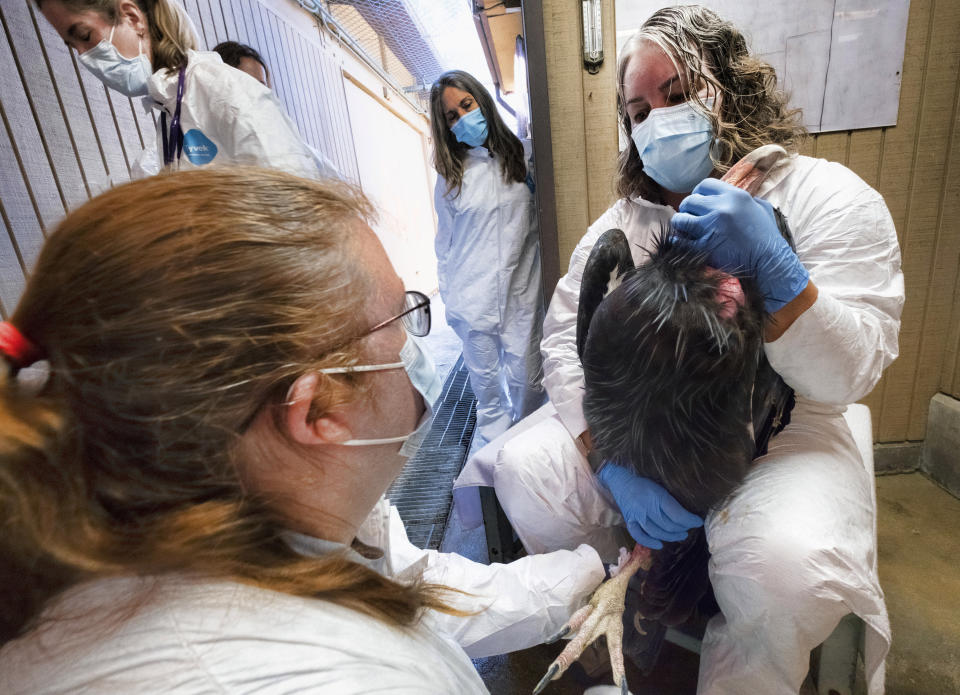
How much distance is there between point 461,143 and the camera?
2180 millimetres

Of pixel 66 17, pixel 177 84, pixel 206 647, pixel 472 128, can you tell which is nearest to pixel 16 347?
pixel 206 647

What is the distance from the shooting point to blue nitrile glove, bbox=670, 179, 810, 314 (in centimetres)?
68

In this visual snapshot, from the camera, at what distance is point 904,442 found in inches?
69.5

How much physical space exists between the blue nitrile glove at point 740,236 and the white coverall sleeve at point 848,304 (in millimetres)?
106

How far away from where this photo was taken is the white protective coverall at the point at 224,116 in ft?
4.09

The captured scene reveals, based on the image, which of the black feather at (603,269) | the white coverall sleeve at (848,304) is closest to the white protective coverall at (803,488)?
the white coverall sleeve at (848,304)

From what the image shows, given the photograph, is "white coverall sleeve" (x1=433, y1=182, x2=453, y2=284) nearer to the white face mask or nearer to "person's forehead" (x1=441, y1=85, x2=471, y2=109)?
"person's forehead" (x1=441, y1=85, x2=471, y2=109)

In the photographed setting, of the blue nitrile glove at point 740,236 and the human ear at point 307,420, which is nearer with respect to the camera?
the human ear at point 307,420

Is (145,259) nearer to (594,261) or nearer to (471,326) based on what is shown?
(594,261)

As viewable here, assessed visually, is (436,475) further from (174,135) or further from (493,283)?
(174,135)

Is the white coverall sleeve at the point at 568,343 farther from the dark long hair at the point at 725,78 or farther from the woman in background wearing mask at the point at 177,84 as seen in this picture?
the woman in background wearing mask at the point at 177,84

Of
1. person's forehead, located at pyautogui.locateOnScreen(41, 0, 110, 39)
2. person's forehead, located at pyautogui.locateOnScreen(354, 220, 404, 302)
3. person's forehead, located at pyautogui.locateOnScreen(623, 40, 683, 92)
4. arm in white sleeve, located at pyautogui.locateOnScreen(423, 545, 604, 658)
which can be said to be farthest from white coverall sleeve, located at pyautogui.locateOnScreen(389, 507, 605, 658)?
person's forehead, located at pyautogui.locateOnScreen(41, 0, 110, 39)

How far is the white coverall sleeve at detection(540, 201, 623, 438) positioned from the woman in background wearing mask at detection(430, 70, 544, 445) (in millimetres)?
850

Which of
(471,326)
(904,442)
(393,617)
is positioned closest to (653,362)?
(393,617)
